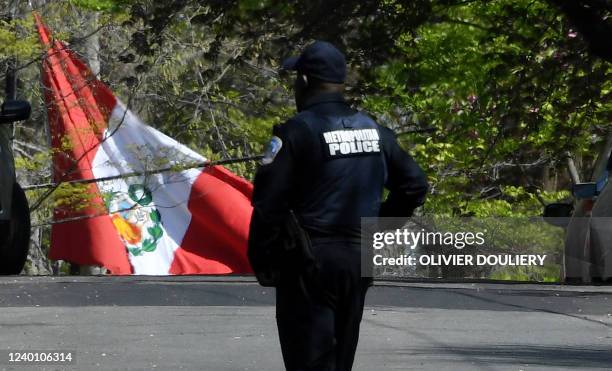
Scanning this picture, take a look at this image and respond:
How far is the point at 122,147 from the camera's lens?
2706 cm

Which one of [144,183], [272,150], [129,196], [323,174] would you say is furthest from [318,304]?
[129,196]

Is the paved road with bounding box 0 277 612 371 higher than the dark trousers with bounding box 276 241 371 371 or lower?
lower

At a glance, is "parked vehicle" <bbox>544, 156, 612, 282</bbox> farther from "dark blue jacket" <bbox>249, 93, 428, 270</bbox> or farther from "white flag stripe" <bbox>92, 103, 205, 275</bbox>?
"white flag stripe" <bbox>92, 103, 205, 275</bbox>

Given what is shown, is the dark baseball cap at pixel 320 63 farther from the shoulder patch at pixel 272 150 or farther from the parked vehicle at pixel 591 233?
the parked vehicle at pixel 591 233

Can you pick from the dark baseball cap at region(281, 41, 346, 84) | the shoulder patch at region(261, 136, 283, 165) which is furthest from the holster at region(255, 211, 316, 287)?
the dark baseball cap at region(281, 41, 346, 84)

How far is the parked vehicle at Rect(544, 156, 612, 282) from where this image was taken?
15812mm

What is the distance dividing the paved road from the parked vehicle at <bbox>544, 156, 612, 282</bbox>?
1.17ft

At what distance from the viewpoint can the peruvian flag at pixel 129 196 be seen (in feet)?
85.5

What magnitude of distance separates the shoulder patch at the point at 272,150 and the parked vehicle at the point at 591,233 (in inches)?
404

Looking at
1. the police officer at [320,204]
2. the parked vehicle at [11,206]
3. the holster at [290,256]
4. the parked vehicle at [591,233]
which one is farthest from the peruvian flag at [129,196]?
the holster at [290,256]

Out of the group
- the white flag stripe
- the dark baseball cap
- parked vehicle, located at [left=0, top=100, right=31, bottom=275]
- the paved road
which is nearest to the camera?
the dark baseball cap

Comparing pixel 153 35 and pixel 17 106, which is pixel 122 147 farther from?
pixel 17 106

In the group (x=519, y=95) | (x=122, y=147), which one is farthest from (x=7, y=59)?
(x=519, y=95)

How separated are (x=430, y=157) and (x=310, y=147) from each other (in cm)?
2822
